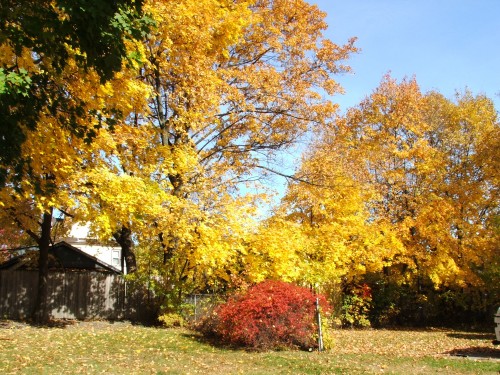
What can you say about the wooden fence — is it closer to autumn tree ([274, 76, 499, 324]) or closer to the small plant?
autumn tree ([274, 76, 499, 324])

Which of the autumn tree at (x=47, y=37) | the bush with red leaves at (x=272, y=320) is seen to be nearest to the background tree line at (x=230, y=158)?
the autumn tree at (x=47, y=37)

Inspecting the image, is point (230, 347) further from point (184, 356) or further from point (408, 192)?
point (408, 192)

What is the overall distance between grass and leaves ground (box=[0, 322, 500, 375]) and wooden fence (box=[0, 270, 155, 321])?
8.18ft

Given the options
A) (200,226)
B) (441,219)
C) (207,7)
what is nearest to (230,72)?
(207,7)

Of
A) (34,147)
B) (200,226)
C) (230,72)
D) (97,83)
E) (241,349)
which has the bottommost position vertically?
(241,349)

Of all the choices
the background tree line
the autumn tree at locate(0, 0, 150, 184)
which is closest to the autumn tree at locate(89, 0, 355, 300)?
the background tree line

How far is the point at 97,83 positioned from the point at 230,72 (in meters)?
7.61

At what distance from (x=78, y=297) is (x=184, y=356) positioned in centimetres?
877

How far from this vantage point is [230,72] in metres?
15.9

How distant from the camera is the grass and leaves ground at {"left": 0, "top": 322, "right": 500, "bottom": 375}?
8734mm

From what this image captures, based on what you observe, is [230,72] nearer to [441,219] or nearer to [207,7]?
[207,7]

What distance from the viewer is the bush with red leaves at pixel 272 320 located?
462 inches

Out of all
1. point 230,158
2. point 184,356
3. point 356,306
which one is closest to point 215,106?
point 230,158

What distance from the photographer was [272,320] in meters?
11.8
